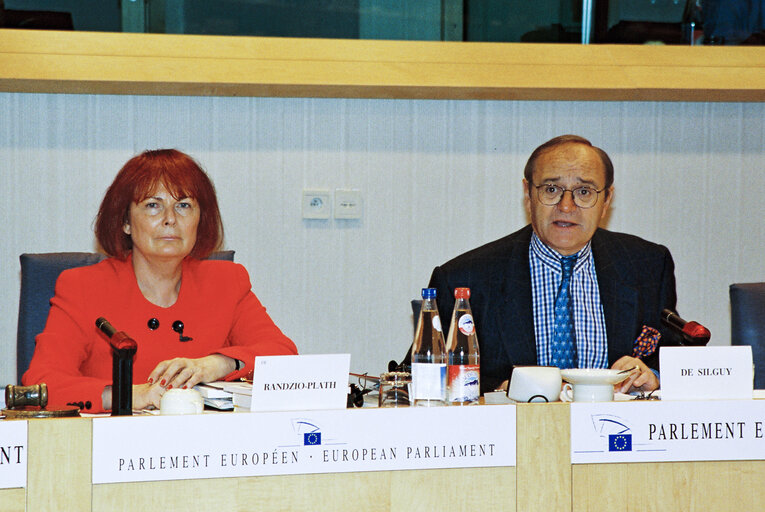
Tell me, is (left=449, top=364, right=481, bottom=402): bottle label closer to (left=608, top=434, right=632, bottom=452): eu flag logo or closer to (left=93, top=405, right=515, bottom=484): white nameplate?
(left=93, top=405, right=515, bottom=484): white nameplate

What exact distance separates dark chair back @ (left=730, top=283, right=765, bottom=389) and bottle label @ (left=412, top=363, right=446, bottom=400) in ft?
3.77

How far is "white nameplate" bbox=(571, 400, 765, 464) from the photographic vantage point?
4.60ft

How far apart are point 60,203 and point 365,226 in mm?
1112

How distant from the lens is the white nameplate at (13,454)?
1218 millimetres

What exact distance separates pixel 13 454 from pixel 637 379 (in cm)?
124

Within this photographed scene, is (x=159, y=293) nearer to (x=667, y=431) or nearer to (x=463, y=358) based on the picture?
(x=463, y=358)

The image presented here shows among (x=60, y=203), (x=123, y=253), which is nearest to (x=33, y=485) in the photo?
(x=123, y=253)

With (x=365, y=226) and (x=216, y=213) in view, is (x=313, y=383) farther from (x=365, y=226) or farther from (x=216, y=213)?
(x=365, y=226)

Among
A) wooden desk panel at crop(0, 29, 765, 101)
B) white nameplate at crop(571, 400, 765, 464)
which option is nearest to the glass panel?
wooden desk panel at crop(0, 29, 765, 101)

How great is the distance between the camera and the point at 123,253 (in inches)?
85.6

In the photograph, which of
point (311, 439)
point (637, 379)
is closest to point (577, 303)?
point (637, 379)

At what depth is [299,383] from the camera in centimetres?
138

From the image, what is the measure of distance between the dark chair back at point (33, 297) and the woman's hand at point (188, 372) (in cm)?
52

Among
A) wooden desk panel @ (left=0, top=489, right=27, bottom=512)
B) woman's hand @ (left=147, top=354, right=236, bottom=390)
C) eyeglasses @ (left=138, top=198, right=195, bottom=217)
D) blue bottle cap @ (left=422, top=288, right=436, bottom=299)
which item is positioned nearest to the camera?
wooden desk panel @ (left=0, top=489, right=27, bottom=512)
